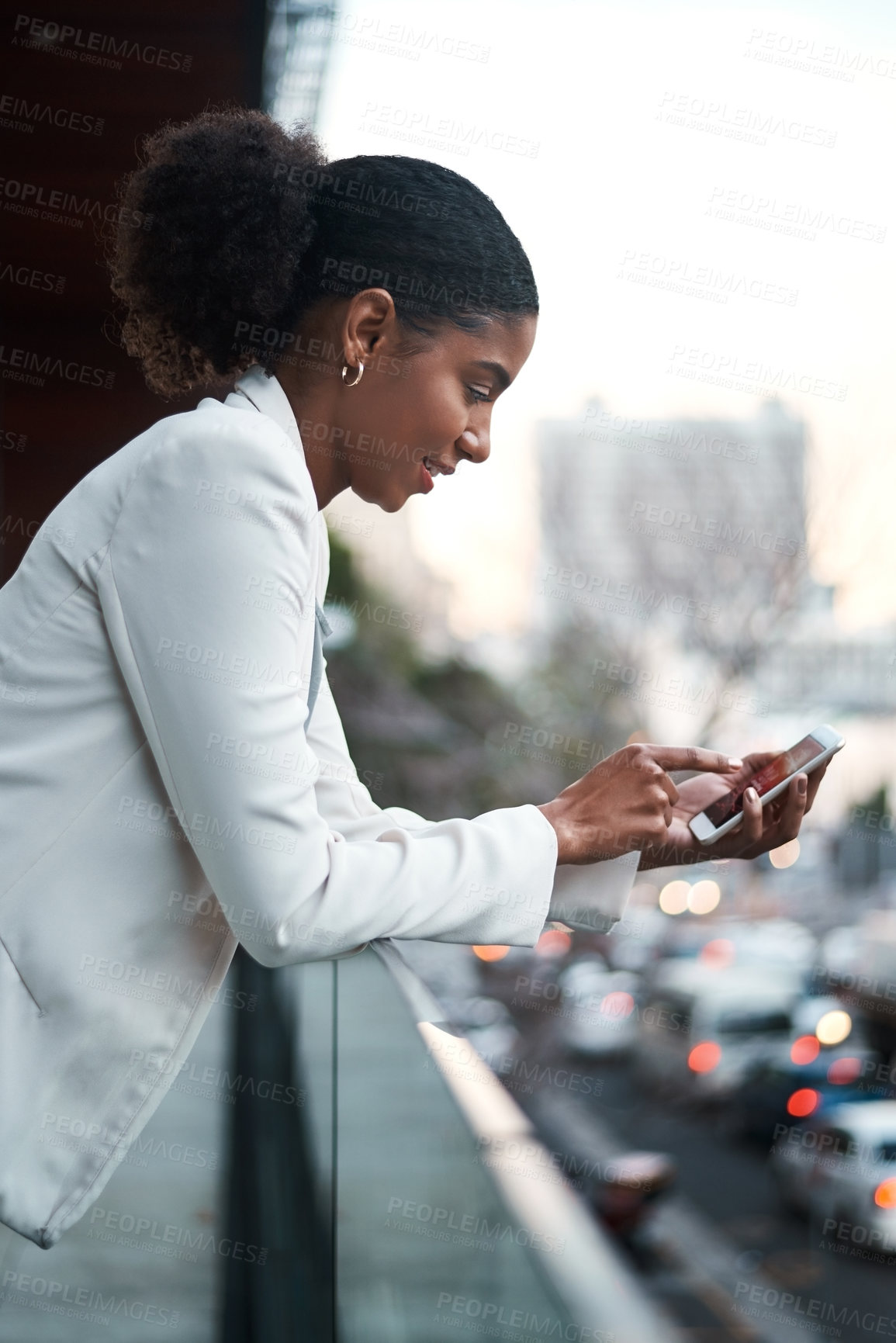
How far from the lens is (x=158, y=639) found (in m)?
A: 0.79

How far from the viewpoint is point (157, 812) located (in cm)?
84

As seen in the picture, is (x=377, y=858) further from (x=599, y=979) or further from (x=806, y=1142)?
(x=599, y=979)

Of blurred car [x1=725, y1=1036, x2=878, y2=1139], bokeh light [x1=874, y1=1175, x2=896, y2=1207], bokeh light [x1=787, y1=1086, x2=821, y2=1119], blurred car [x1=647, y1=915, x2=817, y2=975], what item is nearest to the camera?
bokeh light [x1=874, y1=1175, x2=896, y2=1207]

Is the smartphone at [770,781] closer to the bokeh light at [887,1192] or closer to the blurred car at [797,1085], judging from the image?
the bokeh light at [887,1192]

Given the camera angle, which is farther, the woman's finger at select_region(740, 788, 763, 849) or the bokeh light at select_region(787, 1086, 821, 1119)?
the bokeh light at select_region(787, 1086, 821, 1119)

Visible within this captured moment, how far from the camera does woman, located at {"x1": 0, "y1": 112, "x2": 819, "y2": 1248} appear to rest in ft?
2.59

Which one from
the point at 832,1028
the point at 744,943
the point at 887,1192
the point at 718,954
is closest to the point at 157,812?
the point at 887,1192

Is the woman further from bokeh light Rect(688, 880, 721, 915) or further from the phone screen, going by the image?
bokeh light Rect(688, 880, 721, 915)

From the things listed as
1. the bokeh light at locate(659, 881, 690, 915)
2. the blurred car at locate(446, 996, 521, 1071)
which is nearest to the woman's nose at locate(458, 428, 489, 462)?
the blurred car at locate(446, 996, 521, 1071)

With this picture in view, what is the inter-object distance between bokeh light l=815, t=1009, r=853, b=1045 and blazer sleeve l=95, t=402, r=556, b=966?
21.9 metres

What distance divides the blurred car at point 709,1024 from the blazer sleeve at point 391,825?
20.1 m

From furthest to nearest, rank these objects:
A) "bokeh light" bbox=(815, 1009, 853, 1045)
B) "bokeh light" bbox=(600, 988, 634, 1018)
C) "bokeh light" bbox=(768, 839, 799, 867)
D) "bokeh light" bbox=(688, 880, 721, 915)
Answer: "bokeh light" bbox=(688, 880, 721, 915) → "bokeh light" bbox=(600, 988, 634, 1018) → "bokeh light" bbox=(815, 1009, 853, 1045) → "bokeh light" bbox=(768, 839, 799, 867)

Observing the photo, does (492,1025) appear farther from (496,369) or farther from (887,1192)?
(496,369)

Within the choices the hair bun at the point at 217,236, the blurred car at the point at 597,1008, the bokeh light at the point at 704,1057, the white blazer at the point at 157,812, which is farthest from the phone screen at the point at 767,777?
the blurred car at the point at 597,1008
